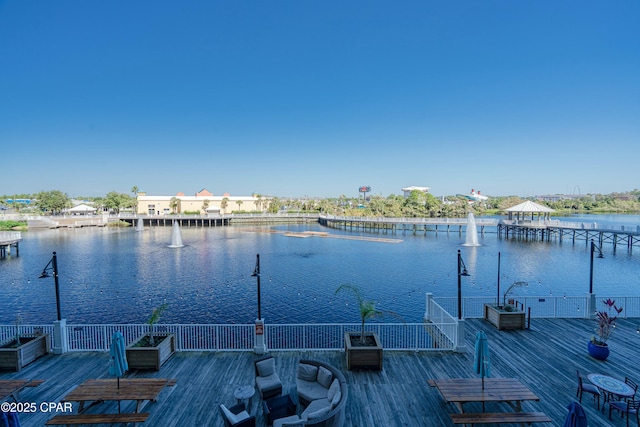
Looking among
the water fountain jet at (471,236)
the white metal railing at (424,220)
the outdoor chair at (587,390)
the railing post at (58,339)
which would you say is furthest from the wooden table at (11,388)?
the white metal railing at (424,220)

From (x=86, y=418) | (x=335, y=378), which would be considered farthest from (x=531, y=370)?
(x=86, y=418)

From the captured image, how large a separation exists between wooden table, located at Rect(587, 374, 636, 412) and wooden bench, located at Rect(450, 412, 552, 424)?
4.74 feet

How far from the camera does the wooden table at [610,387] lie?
5.64 m

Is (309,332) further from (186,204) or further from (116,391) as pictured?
(186,204)

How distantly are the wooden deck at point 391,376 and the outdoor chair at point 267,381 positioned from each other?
30 centimetres

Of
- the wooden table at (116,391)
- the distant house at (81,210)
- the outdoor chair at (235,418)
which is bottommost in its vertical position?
the wooden table at (116,391)

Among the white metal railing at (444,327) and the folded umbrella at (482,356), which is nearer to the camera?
the folded umbrella at (482,356)

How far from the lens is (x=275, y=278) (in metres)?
24.5

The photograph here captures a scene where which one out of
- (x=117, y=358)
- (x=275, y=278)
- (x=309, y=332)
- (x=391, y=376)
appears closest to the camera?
(x=117, y=358)

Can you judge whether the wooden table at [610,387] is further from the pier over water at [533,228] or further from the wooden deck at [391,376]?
the pier over water at [533,228]

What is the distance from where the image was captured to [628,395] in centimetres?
557

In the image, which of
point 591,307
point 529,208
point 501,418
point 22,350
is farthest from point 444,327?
point 529,208

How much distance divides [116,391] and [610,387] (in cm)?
903

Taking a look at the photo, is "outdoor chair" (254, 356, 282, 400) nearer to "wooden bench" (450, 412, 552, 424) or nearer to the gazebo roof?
"wooden bench" (450, 412, 552, 424)
